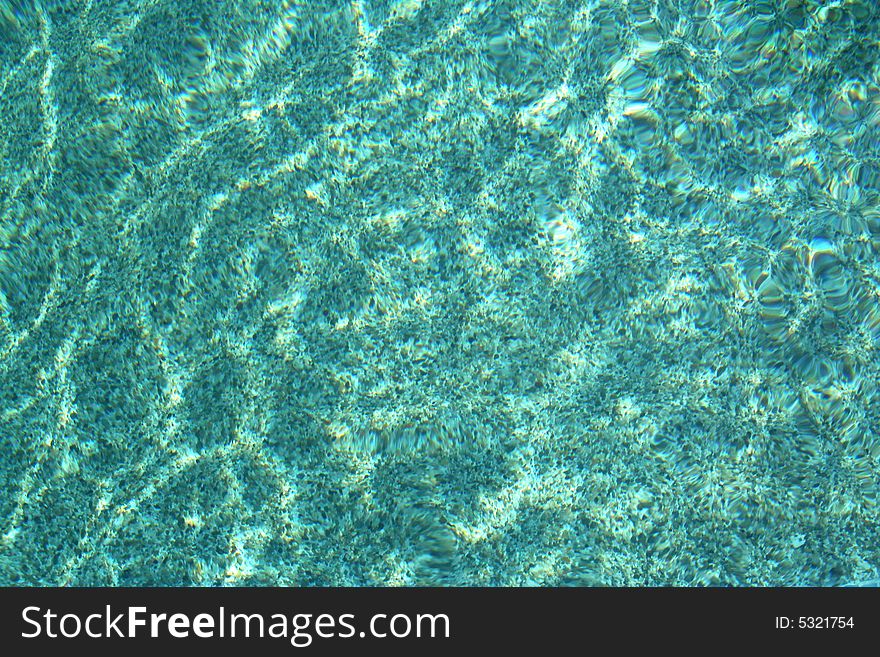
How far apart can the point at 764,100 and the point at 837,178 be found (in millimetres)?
222

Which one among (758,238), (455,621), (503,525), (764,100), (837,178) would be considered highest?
Result: (764,100)

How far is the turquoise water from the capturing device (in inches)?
45.6

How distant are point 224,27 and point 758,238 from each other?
1.22m

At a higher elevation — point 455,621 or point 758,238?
point 758,238

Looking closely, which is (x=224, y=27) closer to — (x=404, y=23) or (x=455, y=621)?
(x=404, y=23)

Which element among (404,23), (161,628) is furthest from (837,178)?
(161,628)

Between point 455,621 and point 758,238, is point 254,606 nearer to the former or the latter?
point 455,621

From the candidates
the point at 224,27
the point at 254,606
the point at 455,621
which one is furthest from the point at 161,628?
the point at 224,27

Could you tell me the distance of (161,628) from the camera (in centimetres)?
116

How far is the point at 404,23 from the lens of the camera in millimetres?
1232

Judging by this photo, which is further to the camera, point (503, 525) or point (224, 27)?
point (224, 27)

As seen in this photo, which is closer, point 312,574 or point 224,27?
point 312,574

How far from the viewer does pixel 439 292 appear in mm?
1201

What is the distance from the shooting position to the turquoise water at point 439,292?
1.16 meters
